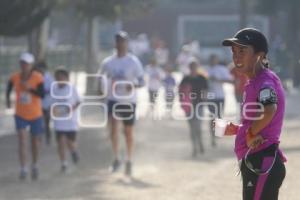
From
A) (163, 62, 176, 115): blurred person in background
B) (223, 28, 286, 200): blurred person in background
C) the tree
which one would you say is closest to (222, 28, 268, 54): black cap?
(223, 28, 286, 200): blurred person in background

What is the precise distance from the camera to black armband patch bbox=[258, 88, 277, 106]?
19.7ft

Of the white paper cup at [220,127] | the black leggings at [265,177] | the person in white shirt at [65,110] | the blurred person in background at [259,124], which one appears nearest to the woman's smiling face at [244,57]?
the blurred person in background at [259,124]

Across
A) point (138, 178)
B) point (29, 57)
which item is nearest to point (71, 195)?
point (138, 178)

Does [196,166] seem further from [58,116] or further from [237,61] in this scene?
[237,61]

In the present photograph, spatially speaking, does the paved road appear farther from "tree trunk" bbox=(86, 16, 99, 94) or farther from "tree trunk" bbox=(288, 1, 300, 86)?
"tree trunk" bbox=(288, 1, 300, 86)

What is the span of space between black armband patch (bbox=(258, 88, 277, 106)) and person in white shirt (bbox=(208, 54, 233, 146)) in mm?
9537

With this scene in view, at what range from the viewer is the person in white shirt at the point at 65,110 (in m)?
13.5

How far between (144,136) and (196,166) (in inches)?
193

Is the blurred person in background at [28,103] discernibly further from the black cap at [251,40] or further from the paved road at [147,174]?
the black cap at [251,40]

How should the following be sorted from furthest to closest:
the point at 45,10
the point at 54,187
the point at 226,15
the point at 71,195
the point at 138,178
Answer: the point at 226,15
the point at 45,10
the point at 138,178
the point at 54,187
the point at 71,195

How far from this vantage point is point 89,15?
2462cm

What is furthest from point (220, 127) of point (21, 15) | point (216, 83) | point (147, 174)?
point (21, 15)

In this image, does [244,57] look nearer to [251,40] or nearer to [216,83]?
[251,40]

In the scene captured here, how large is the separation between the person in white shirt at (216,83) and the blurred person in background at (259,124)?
9.37 metres
